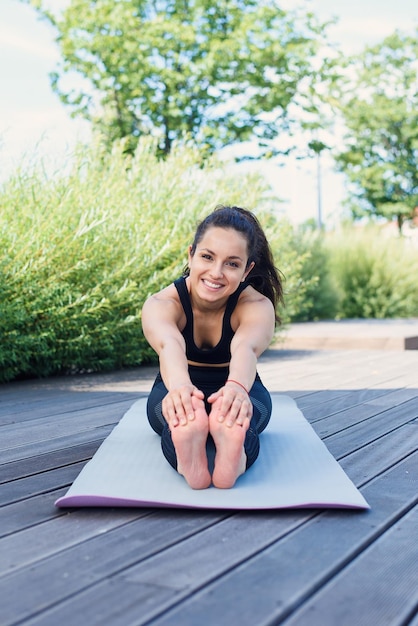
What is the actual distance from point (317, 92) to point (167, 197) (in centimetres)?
785

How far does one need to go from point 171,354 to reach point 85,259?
2284 millimetres

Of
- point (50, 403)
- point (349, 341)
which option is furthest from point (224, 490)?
point (349, 341)

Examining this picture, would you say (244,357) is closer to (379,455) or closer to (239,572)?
(379,455)

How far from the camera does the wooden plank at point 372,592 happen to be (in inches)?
50.0

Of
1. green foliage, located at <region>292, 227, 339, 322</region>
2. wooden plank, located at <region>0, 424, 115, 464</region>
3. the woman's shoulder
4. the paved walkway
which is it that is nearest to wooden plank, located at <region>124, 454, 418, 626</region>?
the woman's shoulder

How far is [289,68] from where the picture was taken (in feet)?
40.8

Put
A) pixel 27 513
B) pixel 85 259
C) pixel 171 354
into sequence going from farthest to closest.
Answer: pixel 85 259
pixel 171 354
pixel 27 513

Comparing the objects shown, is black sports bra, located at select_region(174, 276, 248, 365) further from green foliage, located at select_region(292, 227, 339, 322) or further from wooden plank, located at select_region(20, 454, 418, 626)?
green foliage, located at select_region(292, 227, 339, 322)

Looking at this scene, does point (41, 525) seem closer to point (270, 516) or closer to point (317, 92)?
point (270, 516)

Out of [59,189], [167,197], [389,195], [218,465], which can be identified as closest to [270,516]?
[218,465]

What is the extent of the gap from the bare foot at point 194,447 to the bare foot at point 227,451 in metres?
0.02

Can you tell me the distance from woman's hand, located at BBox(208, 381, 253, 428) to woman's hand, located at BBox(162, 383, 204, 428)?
0.06 m

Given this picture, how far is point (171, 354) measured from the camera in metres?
2.27

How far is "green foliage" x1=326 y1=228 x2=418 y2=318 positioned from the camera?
474 inches
